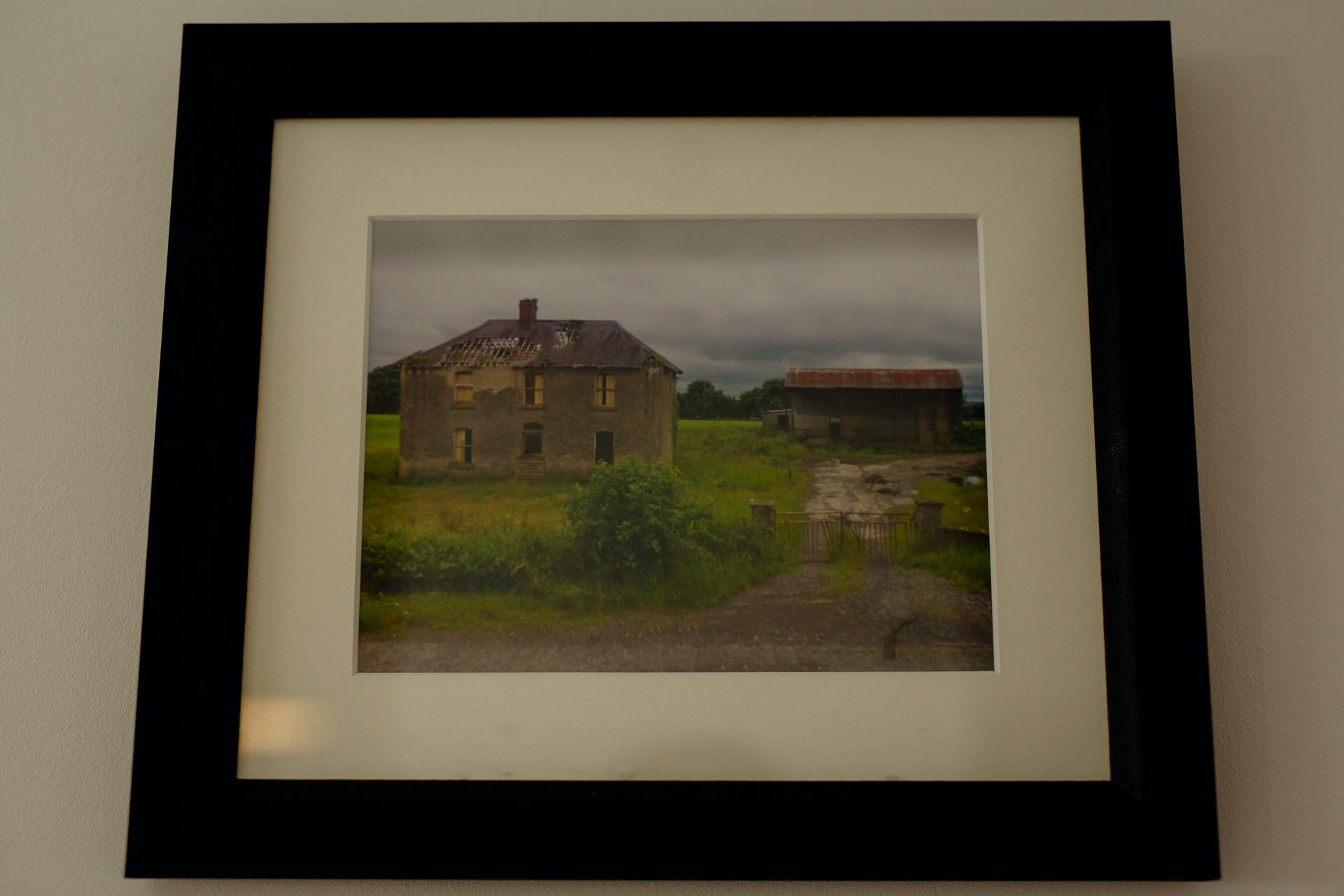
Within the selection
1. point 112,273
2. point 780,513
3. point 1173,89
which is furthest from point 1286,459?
point 112,273

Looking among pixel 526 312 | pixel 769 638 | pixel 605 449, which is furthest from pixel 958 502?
pixel 526 312

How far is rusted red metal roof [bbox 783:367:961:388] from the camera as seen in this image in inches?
26.1

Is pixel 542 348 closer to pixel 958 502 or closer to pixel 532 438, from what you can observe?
pixel 532 438

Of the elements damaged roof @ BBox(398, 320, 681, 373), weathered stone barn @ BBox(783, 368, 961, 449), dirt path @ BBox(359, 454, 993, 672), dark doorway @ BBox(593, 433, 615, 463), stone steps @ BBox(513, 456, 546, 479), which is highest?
damaged roof @ BBox(398, 320, 681, 373)

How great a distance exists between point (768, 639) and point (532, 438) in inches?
10.7

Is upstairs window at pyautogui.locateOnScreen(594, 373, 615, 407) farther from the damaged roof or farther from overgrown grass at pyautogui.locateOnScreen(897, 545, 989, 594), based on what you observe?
overgrown grass at pyautogui.locateOnScreen(897, 545, 989, 594)

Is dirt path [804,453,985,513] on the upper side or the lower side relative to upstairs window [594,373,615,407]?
lower

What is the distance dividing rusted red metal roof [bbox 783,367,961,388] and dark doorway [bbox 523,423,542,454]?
Answer: 0.22 meters

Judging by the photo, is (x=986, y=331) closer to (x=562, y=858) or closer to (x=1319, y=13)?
(x=1319, y=13)

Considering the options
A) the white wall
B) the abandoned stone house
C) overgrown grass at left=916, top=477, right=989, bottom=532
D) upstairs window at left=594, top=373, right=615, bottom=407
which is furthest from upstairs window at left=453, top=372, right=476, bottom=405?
overgrown grass at left=916, top=477, right=989, bottom=532

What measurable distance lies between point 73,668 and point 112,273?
356mm

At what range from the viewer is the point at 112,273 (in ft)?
2.27

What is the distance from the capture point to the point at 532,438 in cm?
67

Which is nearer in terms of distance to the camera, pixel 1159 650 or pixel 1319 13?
pixel 1159 650
